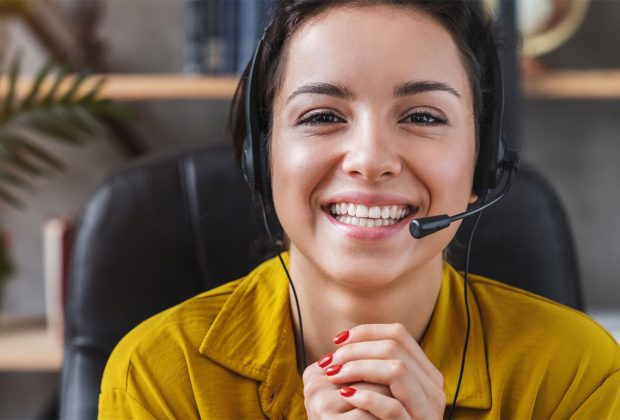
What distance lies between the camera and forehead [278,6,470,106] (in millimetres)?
578

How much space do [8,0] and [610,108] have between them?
102 cm

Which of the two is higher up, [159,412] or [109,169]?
[109,169]

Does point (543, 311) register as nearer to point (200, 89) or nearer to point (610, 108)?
point (200, 89)

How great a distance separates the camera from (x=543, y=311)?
2.23ft

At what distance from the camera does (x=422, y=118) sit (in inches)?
23.7

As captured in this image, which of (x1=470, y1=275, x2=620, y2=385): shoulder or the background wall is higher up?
the background wall

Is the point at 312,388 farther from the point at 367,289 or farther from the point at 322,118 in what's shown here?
the point at 322,118

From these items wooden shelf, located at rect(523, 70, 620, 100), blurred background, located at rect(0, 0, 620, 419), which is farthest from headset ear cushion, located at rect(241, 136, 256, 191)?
wooden shelf, located at rect(523, 70, 620, 100)

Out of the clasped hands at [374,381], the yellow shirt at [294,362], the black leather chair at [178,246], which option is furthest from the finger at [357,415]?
the black leather chair at [178,246]

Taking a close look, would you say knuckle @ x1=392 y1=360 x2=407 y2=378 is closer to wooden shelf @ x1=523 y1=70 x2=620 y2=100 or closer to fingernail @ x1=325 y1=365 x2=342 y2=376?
fingernail @ x1=325 y1=365 x2=342 y2=376

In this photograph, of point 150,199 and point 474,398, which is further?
point 150,199

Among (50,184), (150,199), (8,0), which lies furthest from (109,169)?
(150,199)

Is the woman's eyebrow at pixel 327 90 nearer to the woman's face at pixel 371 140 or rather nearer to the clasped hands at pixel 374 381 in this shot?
the woman's face at pixel 371 140

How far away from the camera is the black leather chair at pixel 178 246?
2.84ft
